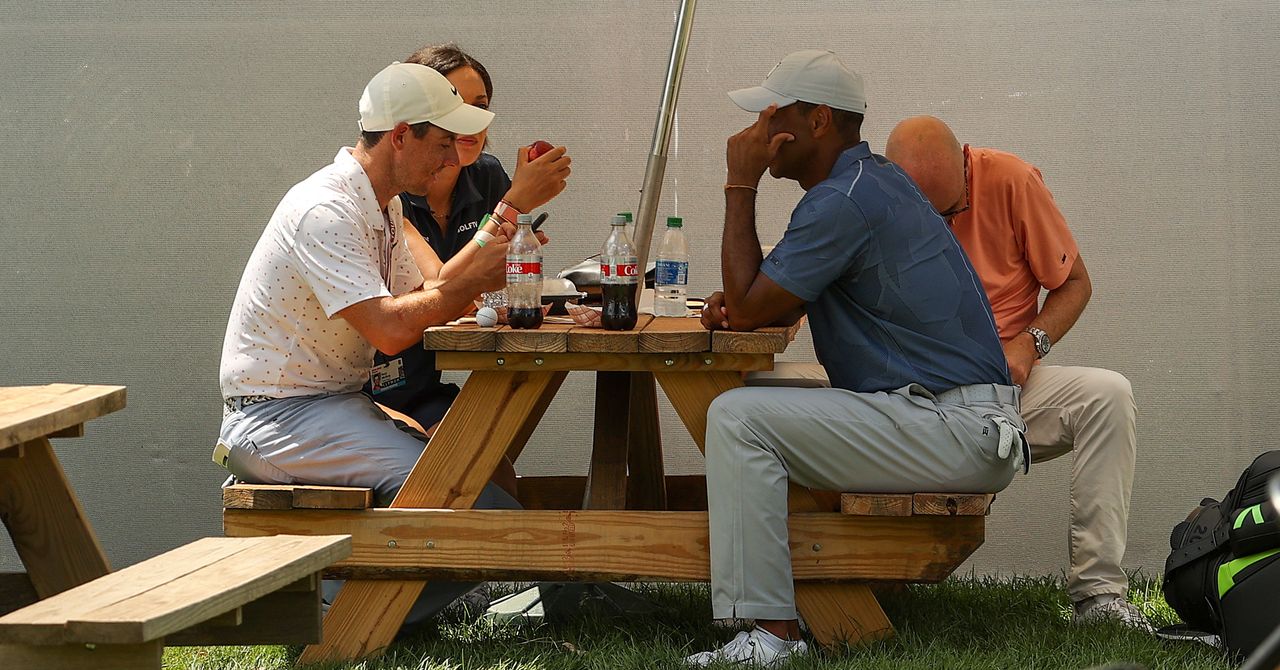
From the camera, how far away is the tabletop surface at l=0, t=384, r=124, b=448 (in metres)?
2.45

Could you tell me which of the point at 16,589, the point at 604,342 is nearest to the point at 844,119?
the point at 604,342

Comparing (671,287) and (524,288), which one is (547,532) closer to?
(524,288)

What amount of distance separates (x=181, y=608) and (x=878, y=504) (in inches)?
56.9

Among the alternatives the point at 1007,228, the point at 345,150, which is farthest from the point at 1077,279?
the point at 345,150

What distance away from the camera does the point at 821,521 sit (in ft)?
9.21

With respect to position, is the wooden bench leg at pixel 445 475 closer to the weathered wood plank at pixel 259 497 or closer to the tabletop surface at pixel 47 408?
the weathered wood plank at pixel 259 497

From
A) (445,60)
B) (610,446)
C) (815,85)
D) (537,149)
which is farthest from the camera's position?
(445,60)

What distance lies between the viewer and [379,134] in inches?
119

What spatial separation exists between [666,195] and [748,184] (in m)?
1.25

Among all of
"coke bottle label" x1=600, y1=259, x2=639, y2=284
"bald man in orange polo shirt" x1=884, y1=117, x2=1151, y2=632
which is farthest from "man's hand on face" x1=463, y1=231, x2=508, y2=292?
"bald man in orange polo shirt" x1=884, y1=117, x2=1151, y2=632

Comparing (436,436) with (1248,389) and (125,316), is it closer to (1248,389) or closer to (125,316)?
(125,316)

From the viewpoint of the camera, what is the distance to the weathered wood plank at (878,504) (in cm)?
275

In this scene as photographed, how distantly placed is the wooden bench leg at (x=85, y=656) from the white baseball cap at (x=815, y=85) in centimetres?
175

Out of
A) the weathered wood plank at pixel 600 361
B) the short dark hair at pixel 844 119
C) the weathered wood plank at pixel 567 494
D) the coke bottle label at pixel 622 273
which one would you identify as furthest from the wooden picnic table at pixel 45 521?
the short dark hair at pixel 844 119
